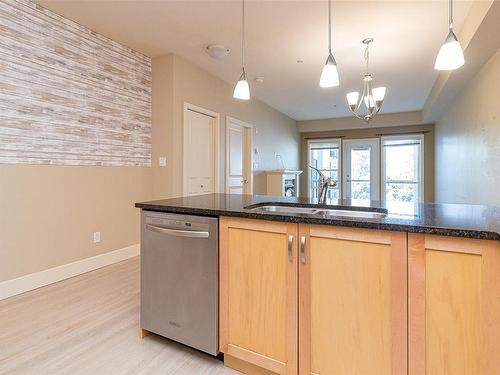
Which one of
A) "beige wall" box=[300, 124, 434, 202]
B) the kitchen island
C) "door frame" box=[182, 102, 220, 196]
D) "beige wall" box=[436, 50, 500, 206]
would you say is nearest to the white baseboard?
"door frame" box=[182, 102, 220, 196]

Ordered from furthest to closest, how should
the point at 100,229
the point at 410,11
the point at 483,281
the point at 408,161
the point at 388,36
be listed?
the point at 408,161
the point at 100,229
the point at 388,36
the point at 410,11
the point at 483,281

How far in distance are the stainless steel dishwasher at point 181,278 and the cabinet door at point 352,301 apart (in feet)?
1.68

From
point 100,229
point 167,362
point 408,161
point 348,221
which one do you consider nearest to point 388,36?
point 348,221

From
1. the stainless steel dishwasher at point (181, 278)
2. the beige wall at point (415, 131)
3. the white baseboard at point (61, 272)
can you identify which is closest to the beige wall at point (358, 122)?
the beige wall at point (415, 131)

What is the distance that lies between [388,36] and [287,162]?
4.47 m

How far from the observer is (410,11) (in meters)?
2.75

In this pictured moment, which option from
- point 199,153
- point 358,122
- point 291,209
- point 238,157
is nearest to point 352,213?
point 291,209

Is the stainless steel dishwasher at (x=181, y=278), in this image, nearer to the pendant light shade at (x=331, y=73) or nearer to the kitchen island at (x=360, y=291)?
the kitchen island at (x=360, y=291)

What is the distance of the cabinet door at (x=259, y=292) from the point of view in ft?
4.71

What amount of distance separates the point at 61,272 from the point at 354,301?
2965 mm

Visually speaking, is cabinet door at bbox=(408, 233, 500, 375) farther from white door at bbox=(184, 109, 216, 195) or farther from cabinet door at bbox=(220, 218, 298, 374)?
white door at bbox=(184, 109, 216, 195)

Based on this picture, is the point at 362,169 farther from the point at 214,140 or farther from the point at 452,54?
the point at 452,54

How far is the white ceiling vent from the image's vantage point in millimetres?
3516

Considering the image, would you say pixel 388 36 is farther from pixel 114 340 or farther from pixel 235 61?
pixel 114 340
